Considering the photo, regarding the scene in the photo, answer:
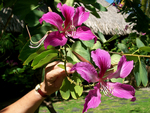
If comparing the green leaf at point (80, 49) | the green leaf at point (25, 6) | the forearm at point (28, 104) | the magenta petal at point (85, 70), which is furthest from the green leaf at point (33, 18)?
the magenta petal at point (85, 70)

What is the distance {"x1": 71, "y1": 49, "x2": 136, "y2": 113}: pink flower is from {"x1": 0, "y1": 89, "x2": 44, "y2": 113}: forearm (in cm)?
47

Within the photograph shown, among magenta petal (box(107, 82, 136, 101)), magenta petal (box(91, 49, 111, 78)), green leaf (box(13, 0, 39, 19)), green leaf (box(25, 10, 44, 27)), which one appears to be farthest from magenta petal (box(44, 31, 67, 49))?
green leaf (box(13, 0, 39, 19))

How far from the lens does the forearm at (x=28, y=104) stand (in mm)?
847

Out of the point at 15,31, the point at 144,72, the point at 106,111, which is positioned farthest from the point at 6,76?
the point at 144,72

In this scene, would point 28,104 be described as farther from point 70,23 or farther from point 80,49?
point 70,23

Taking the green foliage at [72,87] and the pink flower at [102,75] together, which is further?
the green foliage at [72,87]

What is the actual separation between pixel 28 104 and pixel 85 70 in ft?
1.97

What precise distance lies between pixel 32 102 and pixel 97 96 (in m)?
0.55

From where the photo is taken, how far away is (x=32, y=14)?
2.66ft

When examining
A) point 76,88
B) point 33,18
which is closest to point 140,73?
point 76,88

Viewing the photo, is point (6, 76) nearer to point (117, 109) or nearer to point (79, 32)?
point (117, 109)

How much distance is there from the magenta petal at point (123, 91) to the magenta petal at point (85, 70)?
83 mm

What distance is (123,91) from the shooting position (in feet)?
1.52

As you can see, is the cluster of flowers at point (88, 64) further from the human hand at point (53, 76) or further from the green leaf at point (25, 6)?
the green leaf at point (25, 6)
